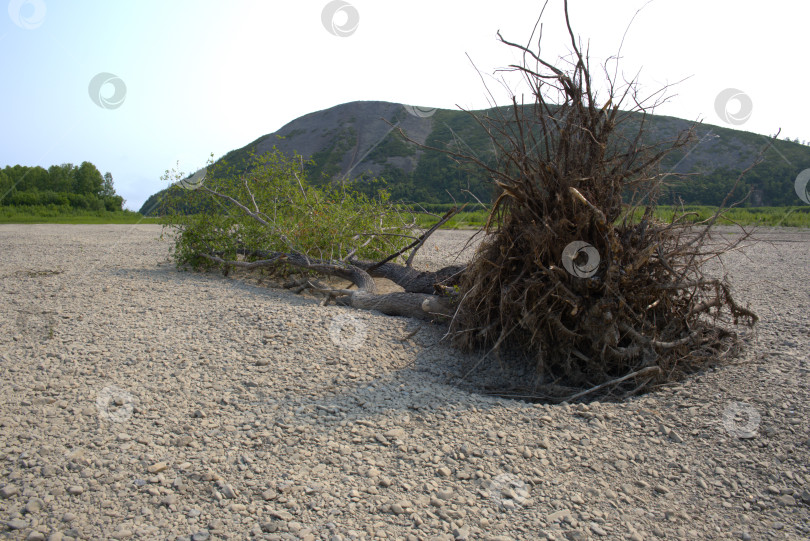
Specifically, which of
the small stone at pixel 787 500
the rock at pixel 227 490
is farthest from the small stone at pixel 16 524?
the small stone at pixel 787 500

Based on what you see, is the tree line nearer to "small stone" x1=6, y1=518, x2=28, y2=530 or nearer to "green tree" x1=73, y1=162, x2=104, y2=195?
"green tree" x1=73, y1=162, x2=104, y2=195

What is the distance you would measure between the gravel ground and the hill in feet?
76.6

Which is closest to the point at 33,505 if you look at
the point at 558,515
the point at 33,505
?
the point at 33,505

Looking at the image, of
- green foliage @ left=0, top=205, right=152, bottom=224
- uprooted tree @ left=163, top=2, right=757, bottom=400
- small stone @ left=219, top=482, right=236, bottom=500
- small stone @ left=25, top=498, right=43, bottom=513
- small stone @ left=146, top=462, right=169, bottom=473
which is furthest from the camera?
green foliage @ left=0, top=205, right=152, bottom=224

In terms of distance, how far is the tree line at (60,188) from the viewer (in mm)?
34094

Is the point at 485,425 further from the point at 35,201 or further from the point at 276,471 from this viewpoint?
the point at 35,201

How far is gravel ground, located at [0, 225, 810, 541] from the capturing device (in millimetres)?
2449

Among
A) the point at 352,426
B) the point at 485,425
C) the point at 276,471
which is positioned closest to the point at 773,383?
the point at 485,425

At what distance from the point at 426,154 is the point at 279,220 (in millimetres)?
46433

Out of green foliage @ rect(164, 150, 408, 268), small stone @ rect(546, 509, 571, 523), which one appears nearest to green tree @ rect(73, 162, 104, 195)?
green foliage @ rect(164, 150, 408, 268)

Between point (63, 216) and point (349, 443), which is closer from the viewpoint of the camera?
point (349, 443)

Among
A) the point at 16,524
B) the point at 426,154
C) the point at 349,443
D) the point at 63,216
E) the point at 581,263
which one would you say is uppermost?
the point at 426,154

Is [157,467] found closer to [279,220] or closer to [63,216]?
[279,220]

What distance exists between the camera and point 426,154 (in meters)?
53.2
